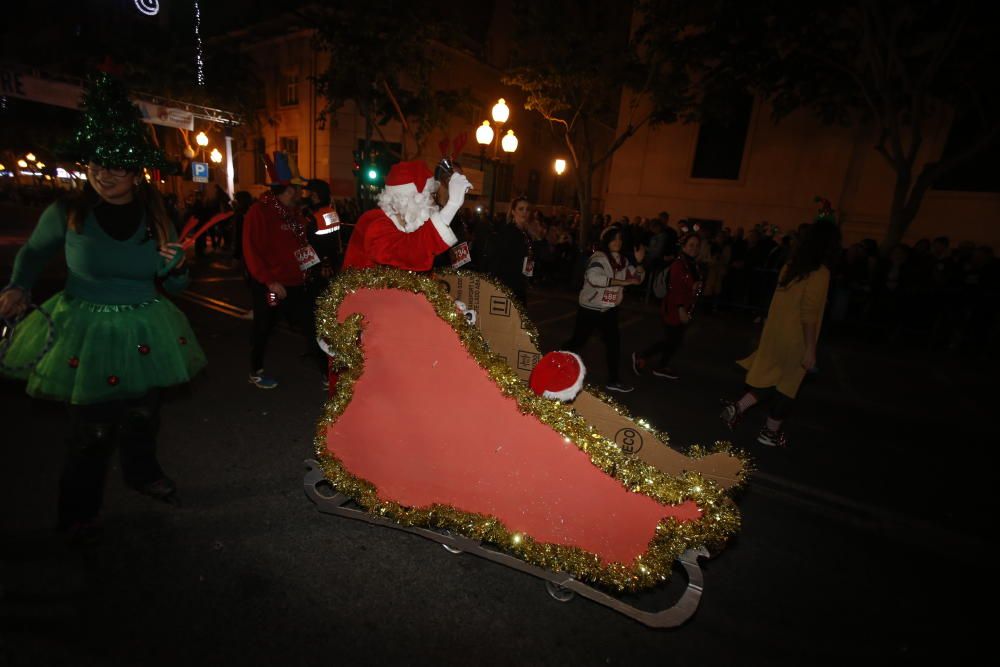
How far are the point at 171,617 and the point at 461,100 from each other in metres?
17.6

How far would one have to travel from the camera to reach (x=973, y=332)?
9047 mm

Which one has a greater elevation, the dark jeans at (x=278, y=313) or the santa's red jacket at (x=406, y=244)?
the santa's red jacket at (x=406, y=244)

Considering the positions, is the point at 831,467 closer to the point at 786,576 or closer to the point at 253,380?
the point at 786,576

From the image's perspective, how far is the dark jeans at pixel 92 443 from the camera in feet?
7.57

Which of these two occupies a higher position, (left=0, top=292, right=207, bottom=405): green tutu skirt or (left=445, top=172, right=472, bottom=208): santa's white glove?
(left=445, top=172, right=472, bottom=208): santa's white glove

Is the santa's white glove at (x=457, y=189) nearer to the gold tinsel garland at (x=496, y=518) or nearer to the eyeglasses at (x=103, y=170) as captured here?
the gold tinsel garland at (x=496, y=518)

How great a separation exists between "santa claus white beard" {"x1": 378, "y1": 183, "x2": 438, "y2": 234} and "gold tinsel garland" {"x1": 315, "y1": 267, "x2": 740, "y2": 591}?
22.4 inches

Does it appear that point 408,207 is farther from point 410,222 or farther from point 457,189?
point 457,189

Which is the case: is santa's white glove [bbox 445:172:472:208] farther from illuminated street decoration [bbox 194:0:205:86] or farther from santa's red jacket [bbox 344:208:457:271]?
illuminated street decoration [bbox 194:0:205:86]

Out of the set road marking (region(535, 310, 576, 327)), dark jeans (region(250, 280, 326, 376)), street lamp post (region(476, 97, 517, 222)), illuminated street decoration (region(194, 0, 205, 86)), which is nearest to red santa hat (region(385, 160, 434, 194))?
dark jeans (region(250, 280, 326, 376))

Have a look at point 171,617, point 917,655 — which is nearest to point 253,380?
point 171,617

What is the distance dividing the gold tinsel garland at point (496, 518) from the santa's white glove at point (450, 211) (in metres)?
0.49

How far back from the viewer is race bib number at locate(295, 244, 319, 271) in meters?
4.32

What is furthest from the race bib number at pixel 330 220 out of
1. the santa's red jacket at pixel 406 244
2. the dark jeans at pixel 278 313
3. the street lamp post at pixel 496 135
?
the street lamp post at pixel 496 135
